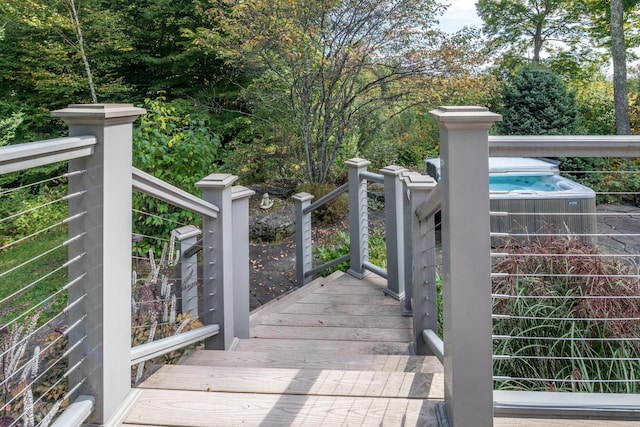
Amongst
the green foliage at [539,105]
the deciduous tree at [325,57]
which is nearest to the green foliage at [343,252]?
the deciduous tree at [325,57]

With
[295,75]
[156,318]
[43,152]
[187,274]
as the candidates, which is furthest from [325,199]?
[295,75]

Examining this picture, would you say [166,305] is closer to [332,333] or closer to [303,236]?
[332,333]

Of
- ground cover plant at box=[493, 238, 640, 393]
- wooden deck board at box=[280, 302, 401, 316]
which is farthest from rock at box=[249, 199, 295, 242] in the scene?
ground cover plant at box=[493, 238, 640, 393]

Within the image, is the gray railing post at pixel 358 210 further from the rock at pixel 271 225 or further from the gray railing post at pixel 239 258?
the rock at pixel 271 225

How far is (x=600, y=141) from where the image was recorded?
1390 millimetres

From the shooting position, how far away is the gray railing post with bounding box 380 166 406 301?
3225mm

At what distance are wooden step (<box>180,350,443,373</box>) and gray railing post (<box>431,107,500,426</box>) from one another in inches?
27.7

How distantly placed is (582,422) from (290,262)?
4.28 m

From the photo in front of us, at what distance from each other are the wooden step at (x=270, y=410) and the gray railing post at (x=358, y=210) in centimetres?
224

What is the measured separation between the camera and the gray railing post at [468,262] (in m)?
1.31

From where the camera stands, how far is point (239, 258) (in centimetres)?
260

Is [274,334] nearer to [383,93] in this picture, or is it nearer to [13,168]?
[13,168]

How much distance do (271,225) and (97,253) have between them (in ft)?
16.6

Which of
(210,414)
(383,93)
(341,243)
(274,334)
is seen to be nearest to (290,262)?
(341,243)
